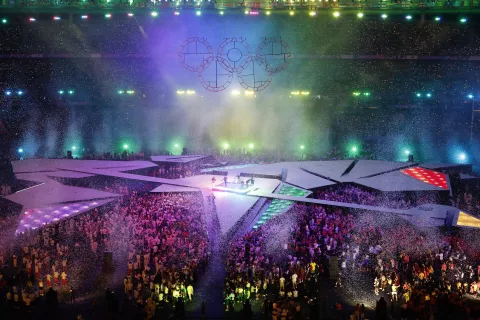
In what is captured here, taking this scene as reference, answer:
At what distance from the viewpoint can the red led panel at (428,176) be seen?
22.0m

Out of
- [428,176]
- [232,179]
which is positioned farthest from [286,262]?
[428,176]

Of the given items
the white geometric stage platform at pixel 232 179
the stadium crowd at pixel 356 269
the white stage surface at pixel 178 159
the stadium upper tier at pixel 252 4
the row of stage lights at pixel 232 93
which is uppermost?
the stadium upper tier at pixel 252 4

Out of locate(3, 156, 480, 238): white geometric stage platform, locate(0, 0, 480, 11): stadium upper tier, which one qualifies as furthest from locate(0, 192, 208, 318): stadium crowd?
locate(0, 0, 480, 11): stadium upper tier

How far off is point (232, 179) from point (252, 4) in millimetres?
12373

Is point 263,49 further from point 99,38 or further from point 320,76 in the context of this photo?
point 99,38

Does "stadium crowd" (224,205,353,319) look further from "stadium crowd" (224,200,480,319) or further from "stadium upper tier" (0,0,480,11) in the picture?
"stadium upper tier" (0,0,480,11)

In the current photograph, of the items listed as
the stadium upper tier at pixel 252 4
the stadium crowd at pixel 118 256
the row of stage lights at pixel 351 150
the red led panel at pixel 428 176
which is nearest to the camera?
the stadium crowd at pixel 118 256

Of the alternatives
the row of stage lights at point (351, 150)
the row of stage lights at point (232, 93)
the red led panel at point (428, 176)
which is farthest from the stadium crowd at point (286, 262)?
the row of stage lights at point (232, 93)

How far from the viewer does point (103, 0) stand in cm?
2708

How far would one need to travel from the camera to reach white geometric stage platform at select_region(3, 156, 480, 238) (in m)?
17.6

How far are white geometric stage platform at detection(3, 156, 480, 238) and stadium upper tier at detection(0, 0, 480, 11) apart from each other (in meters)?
10.2

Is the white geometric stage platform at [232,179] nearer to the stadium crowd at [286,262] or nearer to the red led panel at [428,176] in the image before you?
the red led panel at [428,176]

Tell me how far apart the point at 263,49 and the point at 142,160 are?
1268 cm

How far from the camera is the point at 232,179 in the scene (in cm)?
2319
